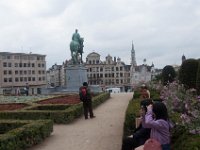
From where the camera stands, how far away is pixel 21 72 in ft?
398

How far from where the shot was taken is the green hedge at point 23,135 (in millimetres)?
10528

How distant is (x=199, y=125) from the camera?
305 inches

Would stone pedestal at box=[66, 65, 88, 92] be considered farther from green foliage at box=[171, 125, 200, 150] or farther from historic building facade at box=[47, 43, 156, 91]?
historic building facade at box=[47, 43, 156, 91]

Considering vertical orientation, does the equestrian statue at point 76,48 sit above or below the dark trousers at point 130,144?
above

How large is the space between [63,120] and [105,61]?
400ft

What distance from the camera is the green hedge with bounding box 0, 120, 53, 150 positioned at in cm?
1053

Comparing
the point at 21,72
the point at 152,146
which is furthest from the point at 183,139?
the point at 21,72

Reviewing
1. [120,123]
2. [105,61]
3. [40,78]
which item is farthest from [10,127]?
[105,61]

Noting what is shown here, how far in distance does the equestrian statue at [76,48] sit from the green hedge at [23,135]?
32.5 meters

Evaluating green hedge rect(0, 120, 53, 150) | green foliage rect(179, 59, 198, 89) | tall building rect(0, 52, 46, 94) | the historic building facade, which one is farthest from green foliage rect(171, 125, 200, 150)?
the historic building facade

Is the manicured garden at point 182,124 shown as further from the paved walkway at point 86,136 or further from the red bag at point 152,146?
the paved walkway at point 86,136

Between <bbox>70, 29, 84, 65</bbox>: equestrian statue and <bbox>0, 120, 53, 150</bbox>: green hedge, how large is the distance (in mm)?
32497

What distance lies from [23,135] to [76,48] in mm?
35739

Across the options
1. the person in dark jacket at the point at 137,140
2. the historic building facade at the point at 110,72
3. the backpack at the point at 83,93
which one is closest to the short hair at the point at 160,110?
the person in dark jacket at the point at 137,140
